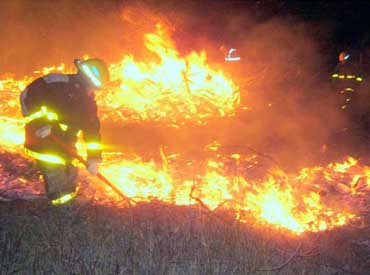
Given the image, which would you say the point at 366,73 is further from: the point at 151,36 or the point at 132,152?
the point at 132,152

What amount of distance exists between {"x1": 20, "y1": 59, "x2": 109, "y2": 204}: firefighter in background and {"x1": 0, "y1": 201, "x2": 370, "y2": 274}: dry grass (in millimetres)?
627

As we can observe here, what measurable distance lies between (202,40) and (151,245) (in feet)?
20.4

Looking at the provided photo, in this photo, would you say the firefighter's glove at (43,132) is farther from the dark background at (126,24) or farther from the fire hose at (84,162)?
the dark background at (126,24)

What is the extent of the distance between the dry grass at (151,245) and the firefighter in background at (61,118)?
0.63 meters

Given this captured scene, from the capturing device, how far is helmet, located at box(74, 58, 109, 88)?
4.38 m

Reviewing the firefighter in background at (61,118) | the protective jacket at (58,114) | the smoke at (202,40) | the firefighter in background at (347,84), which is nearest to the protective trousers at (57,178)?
the firefighter in background at (61,118)

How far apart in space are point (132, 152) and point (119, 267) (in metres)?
2.64

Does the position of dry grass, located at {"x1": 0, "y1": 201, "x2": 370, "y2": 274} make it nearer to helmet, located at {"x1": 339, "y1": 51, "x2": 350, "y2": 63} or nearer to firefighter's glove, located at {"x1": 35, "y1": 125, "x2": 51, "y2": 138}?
firefighter's glove, located at {"x1": 35, "y1": 125, "x2": 51, "y2": 138}

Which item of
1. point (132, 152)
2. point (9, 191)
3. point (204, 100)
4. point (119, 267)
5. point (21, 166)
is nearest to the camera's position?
point (119, 267)

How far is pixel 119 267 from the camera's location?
3715 millimetres

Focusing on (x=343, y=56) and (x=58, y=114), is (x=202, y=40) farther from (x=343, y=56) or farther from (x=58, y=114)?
(x=58, y=114)

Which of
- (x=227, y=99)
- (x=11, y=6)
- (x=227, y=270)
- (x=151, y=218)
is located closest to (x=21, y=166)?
(x=151, y=218)

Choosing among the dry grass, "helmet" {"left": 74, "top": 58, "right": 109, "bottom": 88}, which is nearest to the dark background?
"helmet" {"left": 74, "top": 58, "right": 109, "bottom": 88}

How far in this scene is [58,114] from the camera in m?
4.60
